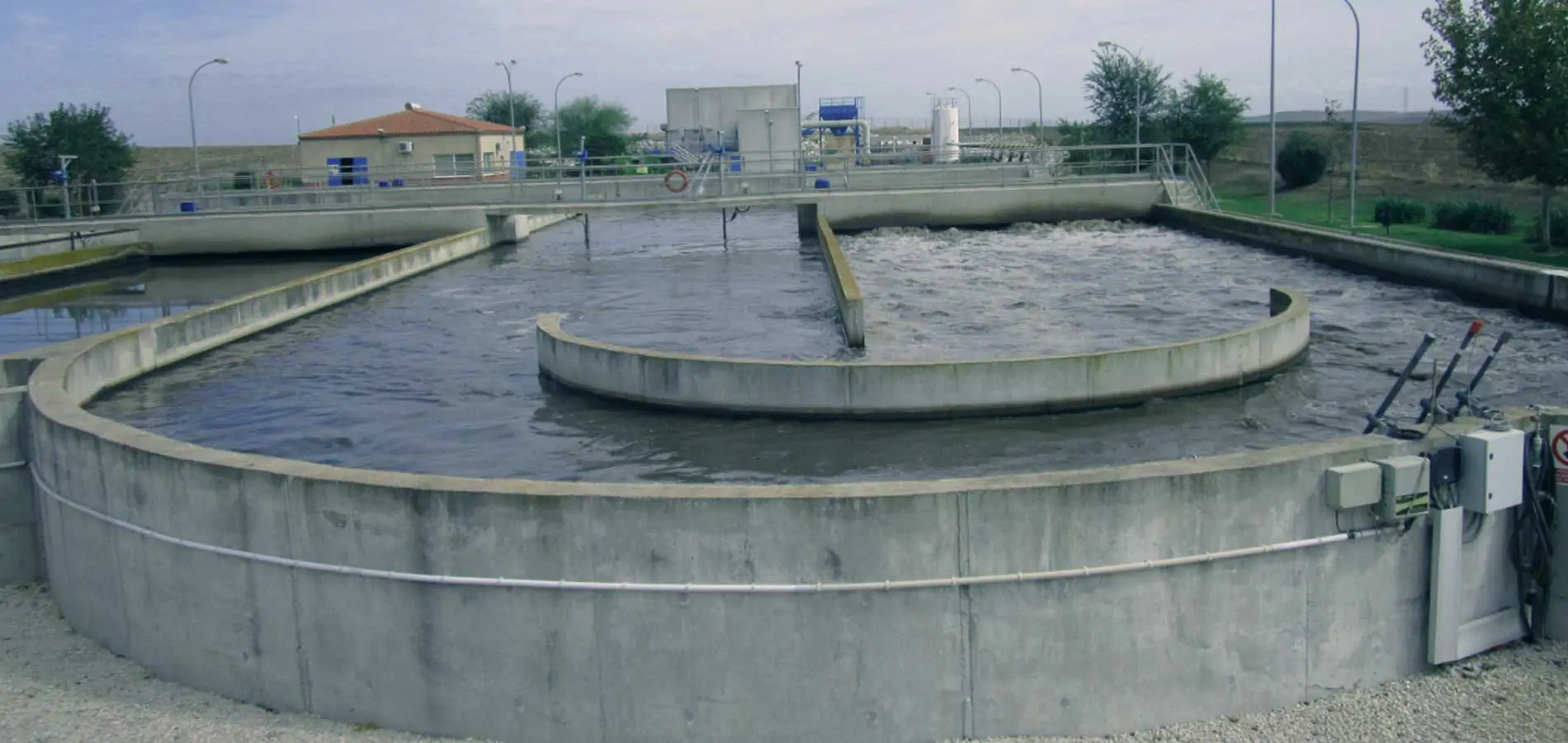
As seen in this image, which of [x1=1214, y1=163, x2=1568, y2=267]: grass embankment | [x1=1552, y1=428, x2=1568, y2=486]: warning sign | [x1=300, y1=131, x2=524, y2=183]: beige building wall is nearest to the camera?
[x1=1552, y1=428, x2=1568, y2=486]: warning sign

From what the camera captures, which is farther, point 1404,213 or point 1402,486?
point 1404,213

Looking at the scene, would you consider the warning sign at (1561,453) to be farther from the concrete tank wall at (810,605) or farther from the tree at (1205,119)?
the tree at (1205,119)

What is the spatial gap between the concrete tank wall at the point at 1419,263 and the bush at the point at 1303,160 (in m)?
22.3

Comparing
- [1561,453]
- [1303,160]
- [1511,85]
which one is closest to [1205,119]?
[1303,160]

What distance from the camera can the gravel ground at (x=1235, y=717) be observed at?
7.74m

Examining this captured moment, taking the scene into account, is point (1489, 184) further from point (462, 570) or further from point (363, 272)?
point (462, 570)

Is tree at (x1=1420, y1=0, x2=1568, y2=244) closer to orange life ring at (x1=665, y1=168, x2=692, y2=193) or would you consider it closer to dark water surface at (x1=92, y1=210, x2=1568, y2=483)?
dark water surface at (x1=92, y1=210, x2=1568, y2=483)

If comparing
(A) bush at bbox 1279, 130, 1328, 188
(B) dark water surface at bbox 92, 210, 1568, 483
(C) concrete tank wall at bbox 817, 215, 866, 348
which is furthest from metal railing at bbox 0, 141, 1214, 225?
(C) concrete tank wall at bbox 817, 215, 866, 348

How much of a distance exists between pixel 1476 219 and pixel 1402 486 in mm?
23651

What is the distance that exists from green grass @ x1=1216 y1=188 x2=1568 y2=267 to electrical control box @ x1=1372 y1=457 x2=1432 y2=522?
15510 millimetres

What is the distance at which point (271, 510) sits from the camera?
823cm

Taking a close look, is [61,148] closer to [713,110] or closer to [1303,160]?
[713,110]

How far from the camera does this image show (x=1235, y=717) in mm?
8008

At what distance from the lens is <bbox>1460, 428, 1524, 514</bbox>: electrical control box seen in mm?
8414
